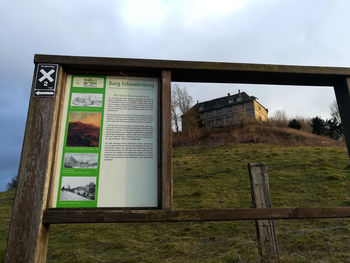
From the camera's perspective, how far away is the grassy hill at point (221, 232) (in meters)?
4.40

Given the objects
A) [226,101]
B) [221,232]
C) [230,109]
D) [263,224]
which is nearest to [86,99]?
[263,224]

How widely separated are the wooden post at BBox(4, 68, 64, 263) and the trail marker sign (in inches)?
1.8

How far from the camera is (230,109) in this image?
51.3 metres

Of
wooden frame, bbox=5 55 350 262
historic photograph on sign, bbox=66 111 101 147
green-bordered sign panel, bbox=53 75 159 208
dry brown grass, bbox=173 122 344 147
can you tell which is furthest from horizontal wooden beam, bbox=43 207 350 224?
dry brown grass, bbox=173 122 344 147

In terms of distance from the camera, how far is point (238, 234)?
564cm

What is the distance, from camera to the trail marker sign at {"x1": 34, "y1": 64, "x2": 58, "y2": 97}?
7.32 ft

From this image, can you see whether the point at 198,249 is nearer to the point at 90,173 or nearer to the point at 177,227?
the point at 177,227

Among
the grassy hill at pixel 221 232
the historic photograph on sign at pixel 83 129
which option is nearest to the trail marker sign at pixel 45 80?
the historic photograph on sign at pixel 83 129

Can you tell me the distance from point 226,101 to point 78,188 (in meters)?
53.9

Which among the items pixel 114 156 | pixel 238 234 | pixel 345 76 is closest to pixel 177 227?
pixel 238 234

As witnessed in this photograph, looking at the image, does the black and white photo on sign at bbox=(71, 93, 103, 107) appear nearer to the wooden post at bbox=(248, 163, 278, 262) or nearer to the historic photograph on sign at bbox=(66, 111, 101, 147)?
the historic photograph on sign at bbox=(66, 111, 101, 147)

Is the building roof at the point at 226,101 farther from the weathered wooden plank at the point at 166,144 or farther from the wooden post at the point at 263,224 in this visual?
the weathered wooden plank at the point at 166,144

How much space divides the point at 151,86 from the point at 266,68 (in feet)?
4.22

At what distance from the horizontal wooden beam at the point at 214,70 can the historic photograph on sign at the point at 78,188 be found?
1.12 metres
